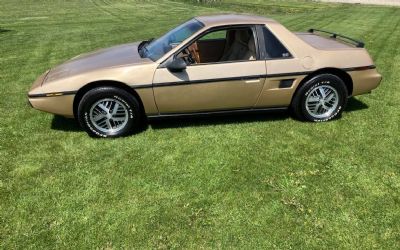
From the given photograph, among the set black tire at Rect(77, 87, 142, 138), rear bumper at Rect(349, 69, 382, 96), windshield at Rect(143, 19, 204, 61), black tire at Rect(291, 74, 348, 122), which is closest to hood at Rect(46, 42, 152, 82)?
windshield at Rect(143, 19, 204, 61)

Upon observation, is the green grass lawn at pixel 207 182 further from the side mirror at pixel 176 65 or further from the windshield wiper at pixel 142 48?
the windshield wiper at pixel 142 48

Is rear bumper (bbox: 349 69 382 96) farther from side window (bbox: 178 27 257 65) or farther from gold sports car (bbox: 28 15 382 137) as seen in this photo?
side window (bbox: 178 27 257 65)

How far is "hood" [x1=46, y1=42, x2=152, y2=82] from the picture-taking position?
5.43 metres

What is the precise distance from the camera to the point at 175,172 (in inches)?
186

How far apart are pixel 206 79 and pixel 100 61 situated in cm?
163

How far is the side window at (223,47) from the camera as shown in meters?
5.49

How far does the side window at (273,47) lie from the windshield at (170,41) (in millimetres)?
949

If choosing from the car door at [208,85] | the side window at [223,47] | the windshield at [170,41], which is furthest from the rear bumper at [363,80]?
the windshield at [170,41]

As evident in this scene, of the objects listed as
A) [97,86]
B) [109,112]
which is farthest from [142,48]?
[109,112]

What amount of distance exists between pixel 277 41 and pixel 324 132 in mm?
1525

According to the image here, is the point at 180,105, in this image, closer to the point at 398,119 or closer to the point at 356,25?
the point at 398,119

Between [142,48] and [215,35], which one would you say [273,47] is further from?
[142,48]

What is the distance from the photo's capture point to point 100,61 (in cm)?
567

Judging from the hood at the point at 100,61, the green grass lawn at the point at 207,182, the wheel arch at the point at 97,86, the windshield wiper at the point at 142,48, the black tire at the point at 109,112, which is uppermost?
the windshield wiper at the point at 142,48
